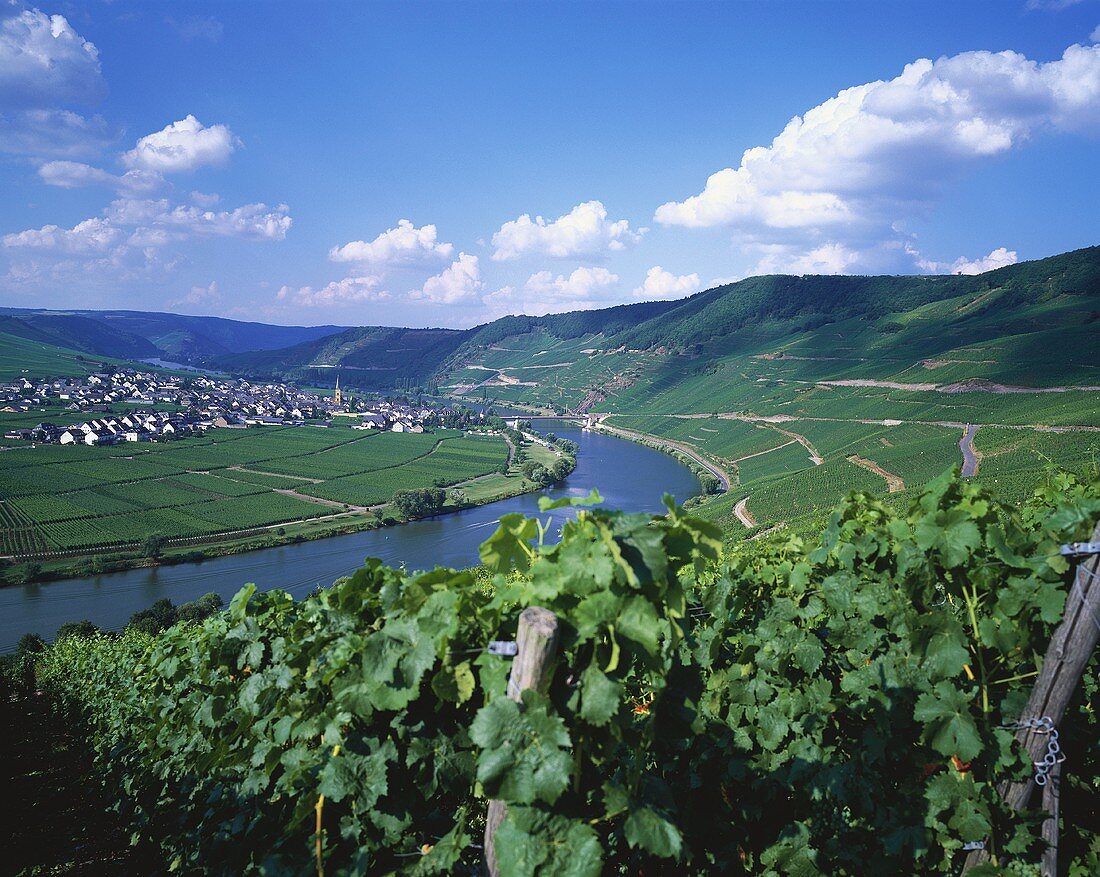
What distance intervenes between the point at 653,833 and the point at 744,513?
43654 mm

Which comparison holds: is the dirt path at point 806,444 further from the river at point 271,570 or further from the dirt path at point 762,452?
the river at point 271,570

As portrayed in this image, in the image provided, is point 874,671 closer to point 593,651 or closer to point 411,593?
point 593,651

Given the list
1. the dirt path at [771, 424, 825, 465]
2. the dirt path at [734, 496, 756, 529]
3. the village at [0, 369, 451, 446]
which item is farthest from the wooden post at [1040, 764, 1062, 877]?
the village at [0, 369, 451, 446]

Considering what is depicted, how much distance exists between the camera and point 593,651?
1858mm

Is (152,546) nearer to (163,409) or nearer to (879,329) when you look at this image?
(163,409)

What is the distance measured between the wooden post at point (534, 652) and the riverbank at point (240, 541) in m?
50.6

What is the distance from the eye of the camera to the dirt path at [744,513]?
39.8 m

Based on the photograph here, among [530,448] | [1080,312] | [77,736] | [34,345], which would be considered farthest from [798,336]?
[34,345]

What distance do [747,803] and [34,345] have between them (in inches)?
9653

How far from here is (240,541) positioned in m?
48.5

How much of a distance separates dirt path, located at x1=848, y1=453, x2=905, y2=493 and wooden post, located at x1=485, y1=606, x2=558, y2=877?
1635 inches

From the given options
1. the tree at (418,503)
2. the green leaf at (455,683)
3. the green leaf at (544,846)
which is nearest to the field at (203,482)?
the tree at (418,503)

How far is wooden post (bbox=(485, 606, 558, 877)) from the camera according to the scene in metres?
1.74

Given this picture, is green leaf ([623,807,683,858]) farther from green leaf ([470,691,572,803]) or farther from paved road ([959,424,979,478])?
paved road ([959,424,979,478])
